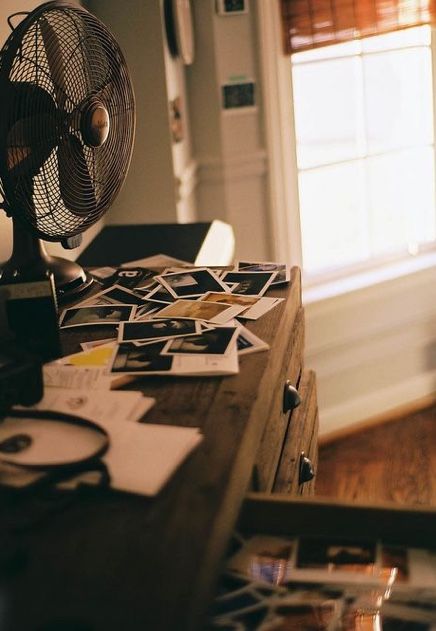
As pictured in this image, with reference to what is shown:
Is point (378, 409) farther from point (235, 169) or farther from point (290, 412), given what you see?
point (290, 412)

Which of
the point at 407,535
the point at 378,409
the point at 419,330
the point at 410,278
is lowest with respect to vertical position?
the point at 378,409

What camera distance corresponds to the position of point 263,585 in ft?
2.90

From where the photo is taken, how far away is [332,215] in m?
3.14

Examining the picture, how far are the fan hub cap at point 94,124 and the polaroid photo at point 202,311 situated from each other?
0.33m

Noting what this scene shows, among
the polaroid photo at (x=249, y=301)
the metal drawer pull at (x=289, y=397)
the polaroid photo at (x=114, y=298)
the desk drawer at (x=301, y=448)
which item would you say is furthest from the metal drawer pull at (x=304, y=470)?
the polaroid photo at (x=114, y=298)

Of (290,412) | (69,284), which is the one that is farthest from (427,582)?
(69,284)

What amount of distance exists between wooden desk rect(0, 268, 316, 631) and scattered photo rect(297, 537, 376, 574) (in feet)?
0.31

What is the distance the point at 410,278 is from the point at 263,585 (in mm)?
2392

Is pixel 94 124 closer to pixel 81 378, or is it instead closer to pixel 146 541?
pixel 81 378

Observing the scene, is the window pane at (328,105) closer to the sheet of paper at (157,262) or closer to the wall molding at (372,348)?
the wall molding at (372,348)

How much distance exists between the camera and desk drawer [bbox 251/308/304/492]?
1.15 meters

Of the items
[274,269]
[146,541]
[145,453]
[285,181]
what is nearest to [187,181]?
[285,181]

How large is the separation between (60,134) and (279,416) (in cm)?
61

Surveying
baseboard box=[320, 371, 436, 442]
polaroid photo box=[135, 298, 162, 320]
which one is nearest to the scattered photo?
polaroid photo box=[135, 298, 162, 320]
